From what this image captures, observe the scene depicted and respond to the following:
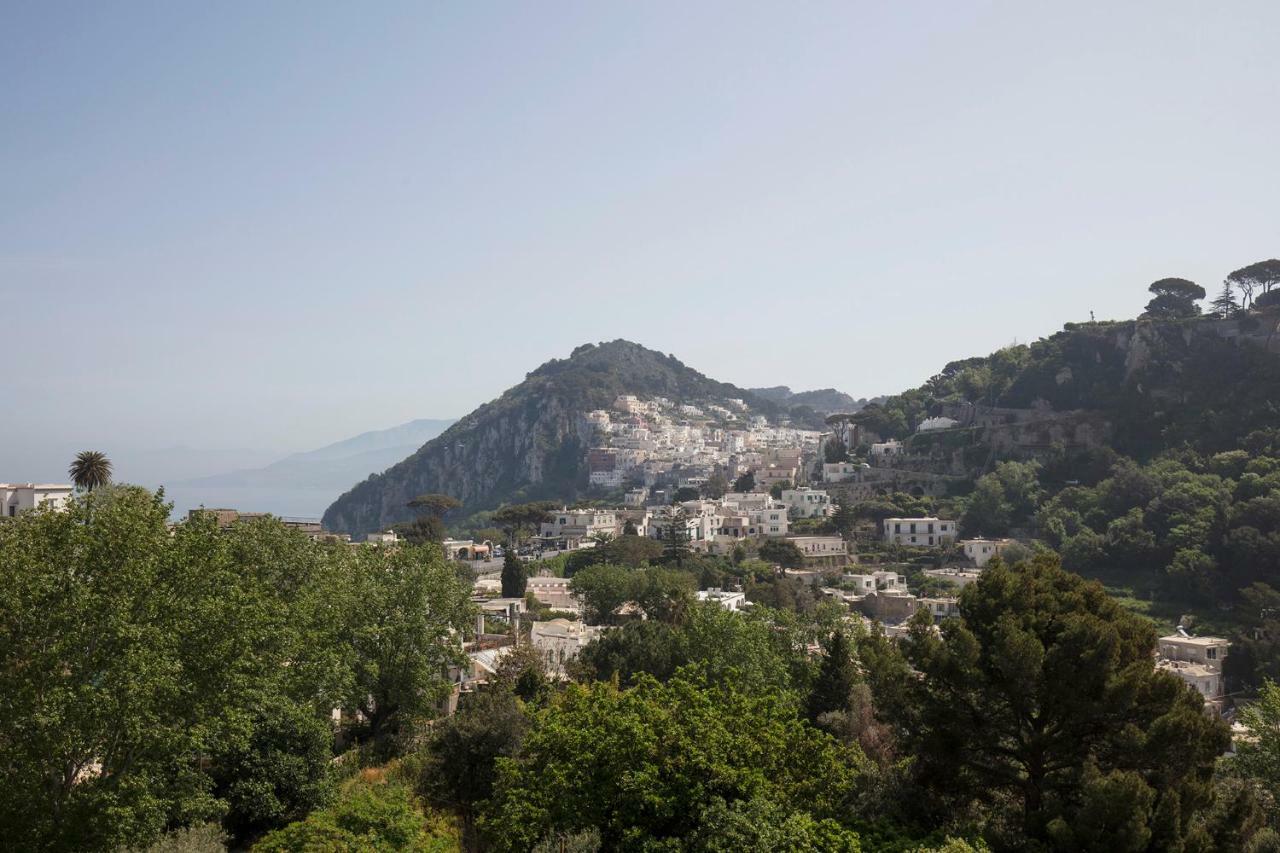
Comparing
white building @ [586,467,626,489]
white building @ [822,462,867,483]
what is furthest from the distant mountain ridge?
white building @ [822,462,867,483]

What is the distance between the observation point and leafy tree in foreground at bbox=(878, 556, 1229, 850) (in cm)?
1323

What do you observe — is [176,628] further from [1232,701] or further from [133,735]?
[1232,701]

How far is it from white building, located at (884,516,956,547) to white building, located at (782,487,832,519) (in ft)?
30.0

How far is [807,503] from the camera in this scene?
79.2 m

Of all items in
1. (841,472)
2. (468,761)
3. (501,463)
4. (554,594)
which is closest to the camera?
(468,761)

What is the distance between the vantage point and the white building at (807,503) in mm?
78250

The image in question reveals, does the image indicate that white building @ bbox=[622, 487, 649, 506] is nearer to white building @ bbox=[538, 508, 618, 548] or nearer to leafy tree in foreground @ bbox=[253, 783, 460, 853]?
white building @ bbox=[538, 508, 618, 548]

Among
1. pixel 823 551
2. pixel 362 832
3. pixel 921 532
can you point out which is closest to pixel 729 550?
pixel 823 551

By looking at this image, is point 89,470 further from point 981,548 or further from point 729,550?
point 981,548

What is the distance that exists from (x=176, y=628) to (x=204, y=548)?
202 centimetres

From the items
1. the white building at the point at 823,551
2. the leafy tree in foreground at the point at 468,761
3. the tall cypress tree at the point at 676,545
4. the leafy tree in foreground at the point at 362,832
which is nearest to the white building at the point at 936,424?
the white building at the point at 823,551

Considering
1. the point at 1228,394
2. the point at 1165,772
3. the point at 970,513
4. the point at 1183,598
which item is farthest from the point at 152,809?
the point at 1228,394

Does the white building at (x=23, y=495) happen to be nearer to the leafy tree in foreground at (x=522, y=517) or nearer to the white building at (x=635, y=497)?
the leafy tree in foreground at (x=522, y=517)

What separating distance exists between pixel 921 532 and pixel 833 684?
45.6m
